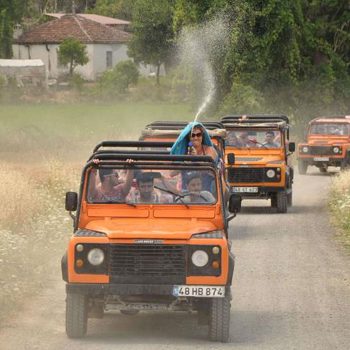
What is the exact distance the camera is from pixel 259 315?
1343 cm

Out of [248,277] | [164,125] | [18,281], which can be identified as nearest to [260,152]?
[164,125]

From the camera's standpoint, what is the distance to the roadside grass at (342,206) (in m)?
20.9

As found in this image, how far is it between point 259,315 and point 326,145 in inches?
929

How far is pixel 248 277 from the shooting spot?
53.3 ft

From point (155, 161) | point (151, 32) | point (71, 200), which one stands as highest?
point (155, 161)

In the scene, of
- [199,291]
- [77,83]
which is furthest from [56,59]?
[199,291]

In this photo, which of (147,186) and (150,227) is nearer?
(150,227)

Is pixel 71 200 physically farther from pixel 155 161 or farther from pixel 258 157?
pixel 258 157

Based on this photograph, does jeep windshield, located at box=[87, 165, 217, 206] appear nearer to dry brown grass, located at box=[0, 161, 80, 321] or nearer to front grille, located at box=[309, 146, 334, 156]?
dry brown grass, located at box=[0, 161, 80, 321]

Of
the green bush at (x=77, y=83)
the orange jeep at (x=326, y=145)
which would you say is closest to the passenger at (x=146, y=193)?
the orange jeep at (x=326, y=145)

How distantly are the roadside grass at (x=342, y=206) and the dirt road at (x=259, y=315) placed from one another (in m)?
0.55

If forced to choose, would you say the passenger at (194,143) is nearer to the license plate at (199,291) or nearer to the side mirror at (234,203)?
the side mirror at (234,203)

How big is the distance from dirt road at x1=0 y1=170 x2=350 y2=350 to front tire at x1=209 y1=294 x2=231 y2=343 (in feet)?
0.45

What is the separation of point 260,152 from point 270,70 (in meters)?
25.6
